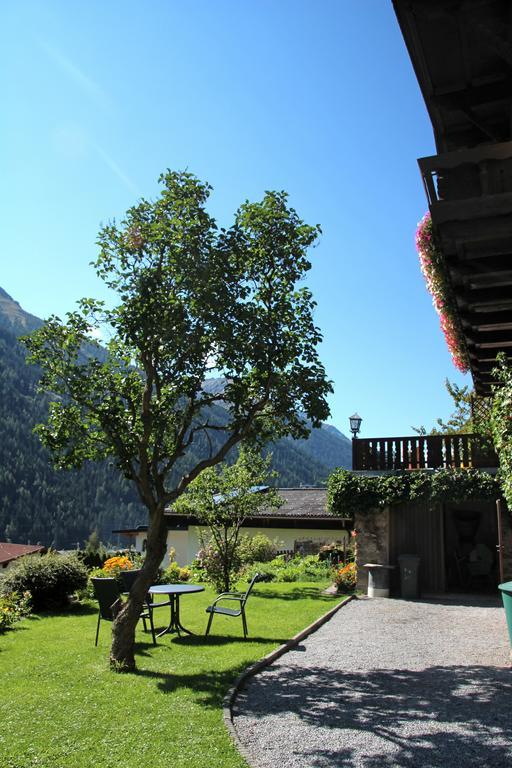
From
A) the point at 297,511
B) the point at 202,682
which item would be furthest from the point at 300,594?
the point at 297,511

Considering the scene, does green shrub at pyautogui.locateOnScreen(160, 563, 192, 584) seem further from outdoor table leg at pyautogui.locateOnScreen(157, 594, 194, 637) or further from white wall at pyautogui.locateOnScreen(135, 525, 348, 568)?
outdoor table leg at pyautogui.locateOnScreen(157, 594, 194, 637)

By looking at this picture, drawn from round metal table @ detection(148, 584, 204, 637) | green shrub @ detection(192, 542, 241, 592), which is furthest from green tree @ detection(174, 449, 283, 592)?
round metal table @ detection(148, 584, 204, 637)

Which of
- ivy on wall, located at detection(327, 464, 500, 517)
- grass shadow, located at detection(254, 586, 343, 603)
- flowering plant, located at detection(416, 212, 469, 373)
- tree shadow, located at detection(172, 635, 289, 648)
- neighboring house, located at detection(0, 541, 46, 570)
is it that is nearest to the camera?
flowering plant, located at detection(416, 212, 469, 373)

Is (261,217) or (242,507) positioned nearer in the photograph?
(261,217)

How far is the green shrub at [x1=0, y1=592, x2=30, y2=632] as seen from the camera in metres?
10.3

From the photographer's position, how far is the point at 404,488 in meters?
13.9

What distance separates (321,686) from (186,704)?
1585mm

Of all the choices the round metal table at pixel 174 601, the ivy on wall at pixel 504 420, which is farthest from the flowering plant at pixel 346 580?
the ivy on wall at pixel 504 420

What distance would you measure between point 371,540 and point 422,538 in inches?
49.2

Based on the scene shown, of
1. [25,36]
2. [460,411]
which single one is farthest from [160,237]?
[460,411]

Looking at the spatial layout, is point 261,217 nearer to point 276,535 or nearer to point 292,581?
point 292,581

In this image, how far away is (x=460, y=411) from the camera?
893 inches

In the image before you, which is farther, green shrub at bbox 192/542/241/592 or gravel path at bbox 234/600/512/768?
green shrub at bbox 192/542/241/592

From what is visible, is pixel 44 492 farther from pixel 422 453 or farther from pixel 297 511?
pixel 422 453
